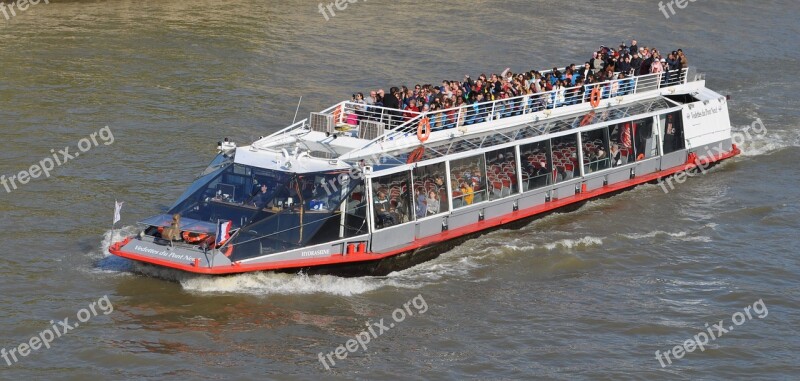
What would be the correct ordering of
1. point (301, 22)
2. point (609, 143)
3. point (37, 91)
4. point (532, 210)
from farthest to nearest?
point (301, 22)
point (37, 91)
point (609, 143)
point (532, 210)

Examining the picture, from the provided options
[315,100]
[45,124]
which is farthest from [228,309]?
[315,100]

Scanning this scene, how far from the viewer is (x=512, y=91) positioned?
31141 mm

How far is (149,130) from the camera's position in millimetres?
35500

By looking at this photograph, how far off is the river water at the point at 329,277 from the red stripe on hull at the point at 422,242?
0.44 metres

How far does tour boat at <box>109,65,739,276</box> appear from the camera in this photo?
23984 mm

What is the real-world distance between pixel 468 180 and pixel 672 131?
8657 mm

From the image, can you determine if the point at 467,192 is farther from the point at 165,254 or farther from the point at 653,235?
the point at 165,254

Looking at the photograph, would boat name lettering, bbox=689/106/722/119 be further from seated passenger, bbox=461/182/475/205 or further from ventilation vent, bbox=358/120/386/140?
ventilation vent, bbox=358/120/386/140

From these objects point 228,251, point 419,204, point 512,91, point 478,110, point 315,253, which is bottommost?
point 315,253

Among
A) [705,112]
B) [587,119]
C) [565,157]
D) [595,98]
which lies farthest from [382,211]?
[705,112]

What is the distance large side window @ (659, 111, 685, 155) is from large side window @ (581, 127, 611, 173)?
2.63 m

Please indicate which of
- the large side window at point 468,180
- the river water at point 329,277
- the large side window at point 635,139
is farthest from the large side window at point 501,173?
the large side window at point 635,139

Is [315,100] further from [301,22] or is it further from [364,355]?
[364,355]

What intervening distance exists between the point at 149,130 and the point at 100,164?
354cm
